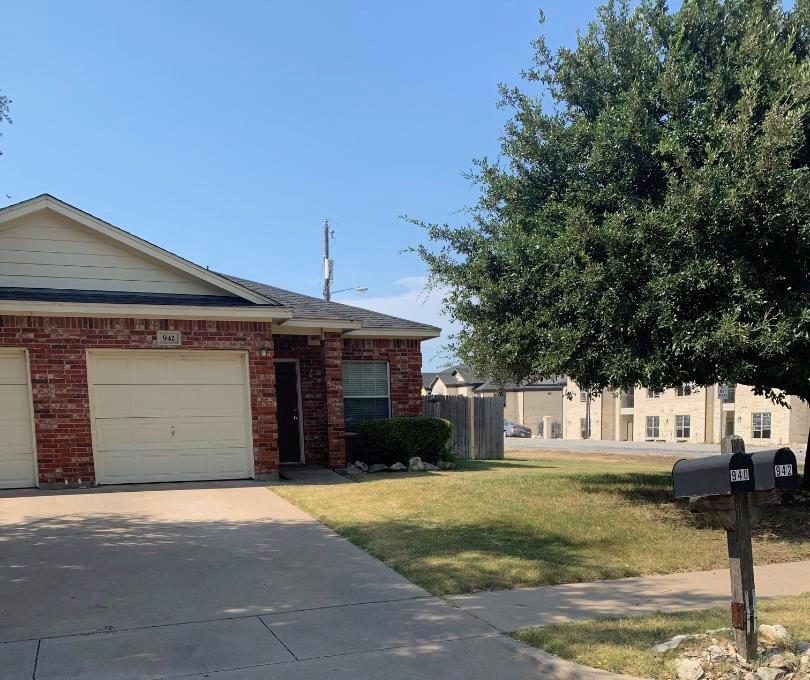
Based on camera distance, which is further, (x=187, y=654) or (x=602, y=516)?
(x=602, y=516)

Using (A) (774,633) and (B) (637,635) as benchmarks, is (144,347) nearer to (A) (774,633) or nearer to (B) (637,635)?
(B) (637,635)

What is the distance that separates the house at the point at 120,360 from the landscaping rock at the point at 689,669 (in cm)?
881

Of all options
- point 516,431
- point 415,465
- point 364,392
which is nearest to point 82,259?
point 364,392

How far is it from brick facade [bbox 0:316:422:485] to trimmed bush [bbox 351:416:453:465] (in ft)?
2.08

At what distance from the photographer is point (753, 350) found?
7387mm

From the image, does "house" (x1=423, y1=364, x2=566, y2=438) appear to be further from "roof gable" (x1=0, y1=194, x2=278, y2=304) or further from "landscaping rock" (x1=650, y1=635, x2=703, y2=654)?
"landscaping rock" (x1=650, y1=635, x2=703, y2=654)

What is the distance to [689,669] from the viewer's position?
4.00 m

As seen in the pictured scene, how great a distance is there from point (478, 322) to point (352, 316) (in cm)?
520

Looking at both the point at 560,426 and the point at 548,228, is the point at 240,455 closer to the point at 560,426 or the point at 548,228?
the point at 548,228

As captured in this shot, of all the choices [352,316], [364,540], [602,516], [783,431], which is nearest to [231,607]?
[364,540]

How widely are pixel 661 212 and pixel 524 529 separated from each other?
4219mm

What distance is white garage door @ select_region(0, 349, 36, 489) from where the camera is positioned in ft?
34.8

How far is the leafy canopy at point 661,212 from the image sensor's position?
7203mm

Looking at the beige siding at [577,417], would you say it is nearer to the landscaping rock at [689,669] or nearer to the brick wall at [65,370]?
the brick wall at [65,370]
